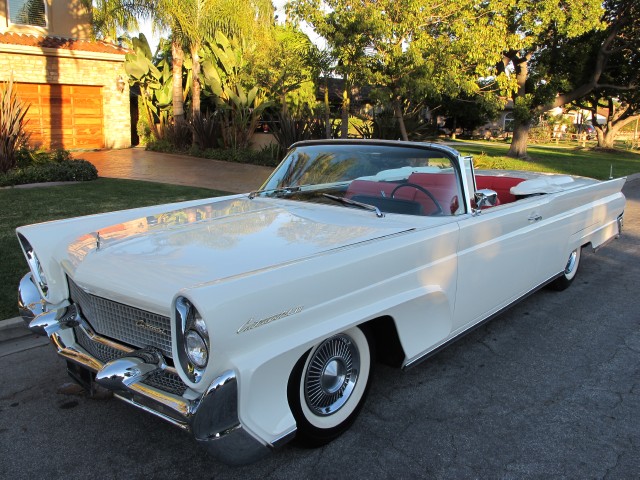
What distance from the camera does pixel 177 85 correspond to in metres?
17.3

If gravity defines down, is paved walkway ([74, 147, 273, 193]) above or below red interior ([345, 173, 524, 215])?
below

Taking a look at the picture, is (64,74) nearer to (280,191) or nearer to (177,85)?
(177,85)

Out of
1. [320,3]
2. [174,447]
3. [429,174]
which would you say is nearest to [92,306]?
[174,447]

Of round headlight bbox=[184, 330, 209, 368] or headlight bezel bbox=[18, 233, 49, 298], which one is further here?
headlight bezel bbox=[18, 233, 49, 298]

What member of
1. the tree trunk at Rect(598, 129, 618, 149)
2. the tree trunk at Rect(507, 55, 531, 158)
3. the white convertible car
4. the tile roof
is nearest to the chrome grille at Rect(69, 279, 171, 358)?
the white convertible car

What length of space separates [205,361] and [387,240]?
1.20 m

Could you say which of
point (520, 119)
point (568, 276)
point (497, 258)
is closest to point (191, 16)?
point (520, 119)

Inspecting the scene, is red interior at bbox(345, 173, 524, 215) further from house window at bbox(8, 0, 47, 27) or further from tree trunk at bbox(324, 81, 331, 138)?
house window at bbox(8, 0, 47, 27)

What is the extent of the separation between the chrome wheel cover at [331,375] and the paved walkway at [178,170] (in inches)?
330

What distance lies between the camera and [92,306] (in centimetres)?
267

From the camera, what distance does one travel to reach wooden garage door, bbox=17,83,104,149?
1636 centimetres

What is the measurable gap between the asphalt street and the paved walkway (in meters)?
7.83

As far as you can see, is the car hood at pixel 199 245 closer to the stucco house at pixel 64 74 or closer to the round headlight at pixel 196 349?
the round headlight at pixel 196 349

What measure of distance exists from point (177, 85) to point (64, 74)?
345 cm
